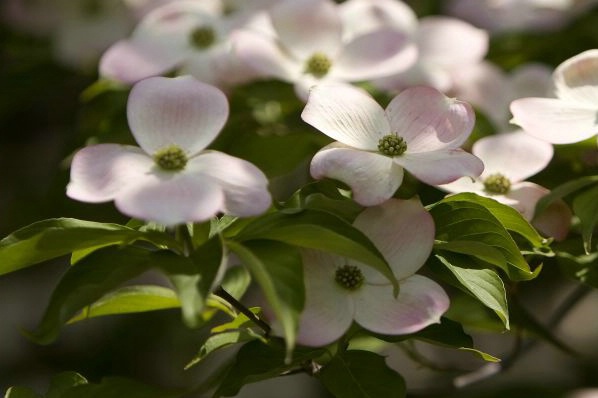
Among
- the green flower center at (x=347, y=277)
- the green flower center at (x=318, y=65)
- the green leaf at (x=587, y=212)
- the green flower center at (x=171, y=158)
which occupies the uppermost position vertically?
the green flower center at (x=171, y=158)

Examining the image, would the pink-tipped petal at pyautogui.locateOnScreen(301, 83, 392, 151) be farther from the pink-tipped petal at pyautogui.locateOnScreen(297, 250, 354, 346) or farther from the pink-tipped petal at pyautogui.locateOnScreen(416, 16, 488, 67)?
the pink-tipped petal at pyautogui.locateOnScreen(416, 16, 488, 67)

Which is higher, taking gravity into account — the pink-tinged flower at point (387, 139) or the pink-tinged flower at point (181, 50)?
the pink-tinged flower at point (387, 139)

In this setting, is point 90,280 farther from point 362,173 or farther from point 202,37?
point 202,37

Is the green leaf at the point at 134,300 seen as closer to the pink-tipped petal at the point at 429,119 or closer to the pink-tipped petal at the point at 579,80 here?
the pink-tipped petal at the point at 429,119

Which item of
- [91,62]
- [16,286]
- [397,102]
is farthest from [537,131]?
[16,286]

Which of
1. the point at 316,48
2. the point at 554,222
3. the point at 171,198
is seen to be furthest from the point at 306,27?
the point at 171,198

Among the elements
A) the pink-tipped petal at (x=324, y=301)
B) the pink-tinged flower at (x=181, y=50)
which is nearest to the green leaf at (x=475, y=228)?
the pink-tipped petal at (x=324, y=301)
